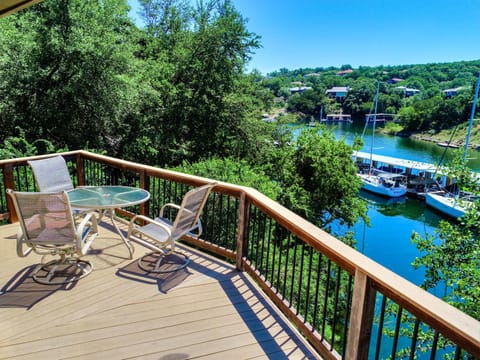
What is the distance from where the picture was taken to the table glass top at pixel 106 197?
3477 millimetres

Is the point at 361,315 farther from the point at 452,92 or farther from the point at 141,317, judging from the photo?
the point at 452,92

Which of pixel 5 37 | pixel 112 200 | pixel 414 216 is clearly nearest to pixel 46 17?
pixel 5 37

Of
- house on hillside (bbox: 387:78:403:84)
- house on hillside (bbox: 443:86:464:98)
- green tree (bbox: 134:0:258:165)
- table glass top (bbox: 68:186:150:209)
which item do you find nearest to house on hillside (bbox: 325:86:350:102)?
house on hillside (bbox: 387:78:403:84)

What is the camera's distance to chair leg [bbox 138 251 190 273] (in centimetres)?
348

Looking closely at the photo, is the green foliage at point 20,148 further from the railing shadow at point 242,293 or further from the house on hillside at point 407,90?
the house on hillside at point 407,90

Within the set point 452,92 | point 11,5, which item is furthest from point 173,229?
point 452,92

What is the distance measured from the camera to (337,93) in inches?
2231

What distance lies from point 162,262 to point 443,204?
23987 mm

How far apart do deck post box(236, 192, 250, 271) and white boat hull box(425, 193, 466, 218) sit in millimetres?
22134

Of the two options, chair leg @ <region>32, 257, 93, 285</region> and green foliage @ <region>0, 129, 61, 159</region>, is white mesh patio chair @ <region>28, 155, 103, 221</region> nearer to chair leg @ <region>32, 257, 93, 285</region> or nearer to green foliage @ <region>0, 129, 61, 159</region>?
chair leg @ <region>32, 257, 93, 285</region>

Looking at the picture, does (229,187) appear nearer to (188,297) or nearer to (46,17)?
(188,297)

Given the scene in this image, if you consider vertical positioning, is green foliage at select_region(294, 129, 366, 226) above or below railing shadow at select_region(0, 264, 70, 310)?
below

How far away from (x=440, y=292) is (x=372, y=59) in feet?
169

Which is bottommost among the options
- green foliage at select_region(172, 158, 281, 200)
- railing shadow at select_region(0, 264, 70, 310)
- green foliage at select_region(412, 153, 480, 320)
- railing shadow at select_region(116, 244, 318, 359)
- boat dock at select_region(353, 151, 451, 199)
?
boat dock at select_region(353, 151, 451, 199)
